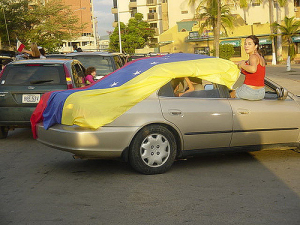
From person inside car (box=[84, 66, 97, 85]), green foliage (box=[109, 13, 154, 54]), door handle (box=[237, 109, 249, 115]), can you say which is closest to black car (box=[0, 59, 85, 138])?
person inside car (box=[84, 66, 97, 85])

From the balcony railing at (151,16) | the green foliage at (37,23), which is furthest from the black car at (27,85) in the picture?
the balcony railing at (151,16)

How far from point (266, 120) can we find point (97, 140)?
8.00ft

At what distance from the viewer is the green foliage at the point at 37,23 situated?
58.6m

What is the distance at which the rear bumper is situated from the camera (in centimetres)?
700

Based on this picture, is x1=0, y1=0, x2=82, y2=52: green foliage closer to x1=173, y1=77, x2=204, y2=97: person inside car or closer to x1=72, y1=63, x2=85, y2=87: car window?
x1=72, y1=63, x2=85, y2=87: car window

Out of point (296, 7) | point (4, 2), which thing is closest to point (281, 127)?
point (4, 2)

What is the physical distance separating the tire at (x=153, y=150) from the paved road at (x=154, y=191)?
0.13 m

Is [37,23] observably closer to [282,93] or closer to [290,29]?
[290,29]

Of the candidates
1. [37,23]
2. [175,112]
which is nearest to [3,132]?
[175,112]

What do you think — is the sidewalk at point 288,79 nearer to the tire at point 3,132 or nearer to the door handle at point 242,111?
the tire at point 3,132

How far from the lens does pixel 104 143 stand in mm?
7047

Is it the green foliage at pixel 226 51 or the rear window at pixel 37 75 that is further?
the green foliage at pixel 226 51

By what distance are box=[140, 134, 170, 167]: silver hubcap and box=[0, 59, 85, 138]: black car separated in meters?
3.77

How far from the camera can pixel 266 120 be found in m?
7.89
